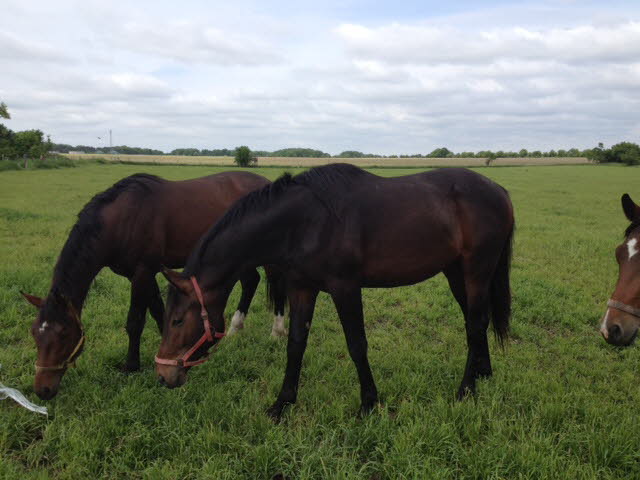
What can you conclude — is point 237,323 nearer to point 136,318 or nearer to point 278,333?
point 278,333

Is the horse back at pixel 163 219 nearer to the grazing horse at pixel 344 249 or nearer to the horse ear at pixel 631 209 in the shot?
the grazing horse at pixel 344 249

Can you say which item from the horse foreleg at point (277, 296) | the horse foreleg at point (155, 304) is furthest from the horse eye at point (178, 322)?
the horse foreleg at point (277, 296)

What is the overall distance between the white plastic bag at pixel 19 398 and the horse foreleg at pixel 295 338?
74.1 inches

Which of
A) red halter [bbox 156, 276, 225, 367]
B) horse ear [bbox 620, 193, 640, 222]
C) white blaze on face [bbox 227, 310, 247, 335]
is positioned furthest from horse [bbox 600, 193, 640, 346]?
white blaze on face [bbox 227, 310, 247, 335]

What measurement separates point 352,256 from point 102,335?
3509 millimetres

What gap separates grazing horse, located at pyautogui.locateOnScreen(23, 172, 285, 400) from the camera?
348 cm

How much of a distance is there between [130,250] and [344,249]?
2.35 metres

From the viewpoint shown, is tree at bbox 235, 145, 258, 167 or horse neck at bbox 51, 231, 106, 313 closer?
horse neck at bbox 51, 231, 106, 313

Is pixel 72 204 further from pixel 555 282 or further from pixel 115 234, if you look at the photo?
pixel 555 282

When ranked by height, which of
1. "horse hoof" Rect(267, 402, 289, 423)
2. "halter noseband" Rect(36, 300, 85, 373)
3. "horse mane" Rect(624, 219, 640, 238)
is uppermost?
"horse mane" Rect(624, 219, 640, 238)

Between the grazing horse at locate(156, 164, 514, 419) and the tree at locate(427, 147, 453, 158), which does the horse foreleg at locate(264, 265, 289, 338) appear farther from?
the tree at locate(427, 147, 453, 158)

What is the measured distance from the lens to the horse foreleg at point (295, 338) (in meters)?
3.61

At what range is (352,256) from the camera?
3408mm

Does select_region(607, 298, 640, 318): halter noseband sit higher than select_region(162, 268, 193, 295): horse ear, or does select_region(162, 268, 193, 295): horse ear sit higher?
select_region(162, 268, 193, 295): horse ear
